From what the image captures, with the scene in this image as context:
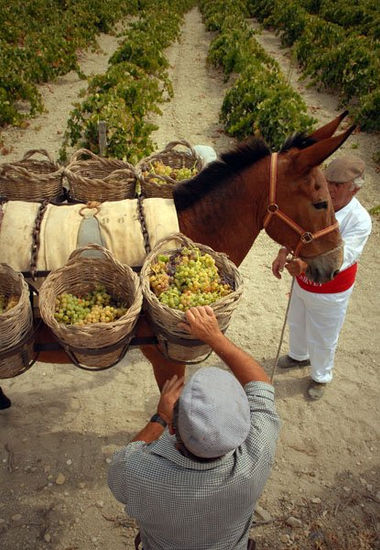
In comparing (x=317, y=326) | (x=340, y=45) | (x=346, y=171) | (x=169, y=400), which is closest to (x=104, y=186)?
(x=346, y=171)

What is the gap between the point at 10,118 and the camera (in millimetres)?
10922

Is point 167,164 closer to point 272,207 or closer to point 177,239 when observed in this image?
point 272,207

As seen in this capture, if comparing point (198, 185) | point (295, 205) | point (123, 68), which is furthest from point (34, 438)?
point (123, 68)

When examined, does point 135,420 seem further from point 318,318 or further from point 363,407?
point 363,407

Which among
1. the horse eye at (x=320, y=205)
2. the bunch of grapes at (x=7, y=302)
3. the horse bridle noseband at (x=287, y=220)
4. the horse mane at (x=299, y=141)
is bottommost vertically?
the bunch of grapes at (x=7, y=302)

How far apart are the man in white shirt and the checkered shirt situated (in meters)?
2.09

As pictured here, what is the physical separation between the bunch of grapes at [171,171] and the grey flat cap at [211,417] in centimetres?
280

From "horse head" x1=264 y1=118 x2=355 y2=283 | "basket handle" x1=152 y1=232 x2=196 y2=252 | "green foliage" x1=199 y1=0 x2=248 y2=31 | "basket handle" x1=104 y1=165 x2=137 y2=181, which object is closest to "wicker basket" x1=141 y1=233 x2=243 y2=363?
"basket handle" x1=152 y1=232 x2=196 y2=252

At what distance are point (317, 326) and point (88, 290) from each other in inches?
100

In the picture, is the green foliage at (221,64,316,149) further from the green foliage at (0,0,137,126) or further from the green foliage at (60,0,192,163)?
the green foliage at (0,0,137,126)

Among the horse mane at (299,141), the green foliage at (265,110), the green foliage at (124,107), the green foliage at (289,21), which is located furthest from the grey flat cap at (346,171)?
the green foliage at (289,21)

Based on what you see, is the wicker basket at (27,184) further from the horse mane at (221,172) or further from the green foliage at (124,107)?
the green foliage at (124,107)

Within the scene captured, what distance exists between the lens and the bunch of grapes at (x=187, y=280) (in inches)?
103

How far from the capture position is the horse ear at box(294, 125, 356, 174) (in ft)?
9.40
